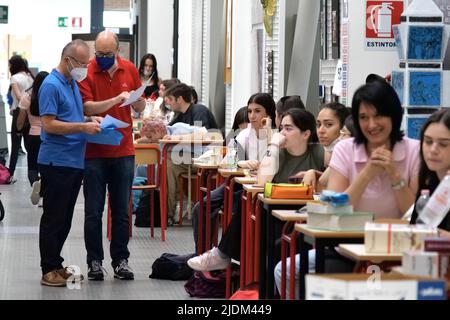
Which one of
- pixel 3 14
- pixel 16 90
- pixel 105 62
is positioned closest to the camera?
→ pixel 105 62

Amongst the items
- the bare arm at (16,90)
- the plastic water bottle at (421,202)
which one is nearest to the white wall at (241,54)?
the bare arm at (16,90)

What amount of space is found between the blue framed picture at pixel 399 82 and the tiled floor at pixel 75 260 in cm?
211

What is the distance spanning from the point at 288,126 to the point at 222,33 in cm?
1017

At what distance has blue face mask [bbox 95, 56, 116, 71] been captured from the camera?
7.79 metres

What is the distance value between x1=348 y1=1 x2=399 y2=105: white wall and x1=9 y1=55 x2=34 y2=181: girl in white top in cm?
863

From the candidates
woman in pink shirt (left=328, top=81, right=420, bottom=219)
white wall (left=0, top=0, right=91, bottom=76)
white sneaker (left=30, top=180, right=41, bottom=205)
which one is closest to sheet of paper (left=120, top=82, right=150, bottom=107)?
woman in pink shirt (left=328, top=81, right=420, bottom=219)

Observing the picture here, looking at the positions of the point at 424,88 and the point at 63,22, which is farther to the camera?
the point at 63,22

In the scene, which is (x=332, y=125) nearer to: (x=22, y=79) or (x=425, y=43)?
(x=425, y=43)

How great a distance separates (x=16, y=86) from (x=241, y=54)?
185 inches

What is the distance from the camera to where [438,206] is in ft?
14.3

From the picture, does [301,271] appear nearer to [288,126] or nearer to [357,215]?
[357,215]

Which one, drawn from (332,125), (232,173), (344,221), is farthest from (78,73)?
(344,221)

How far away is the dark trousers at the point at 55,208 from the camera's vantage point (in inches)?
296
